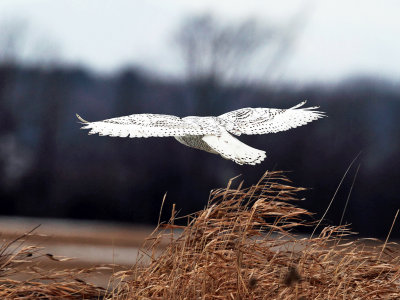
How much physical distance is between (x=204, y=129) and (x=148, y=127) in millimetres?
189

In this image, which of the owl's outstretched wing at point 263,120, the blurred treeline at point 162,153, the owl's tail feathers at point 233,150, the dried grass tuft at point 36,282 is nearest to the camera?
the owl's tail feathers at point 233,150

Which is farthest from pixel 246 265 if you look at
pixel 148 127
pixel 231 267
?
pixel 148 127

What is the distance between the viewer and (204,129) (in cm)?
215

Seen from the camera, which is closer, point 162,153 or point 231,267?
point 231,267

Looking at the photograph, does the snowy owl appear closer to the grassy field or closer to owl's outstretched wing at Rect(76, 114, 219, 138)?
owl's outstretched wing at Rect(76, 114, 219, 138)

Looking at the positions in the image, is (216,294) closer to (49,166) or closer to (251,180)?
(251,180)

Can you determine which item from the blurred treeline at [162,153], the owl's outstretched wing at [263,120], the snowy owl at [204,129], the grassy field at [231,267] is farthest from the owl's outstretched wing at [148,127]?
the blurred treeline at [162,153]

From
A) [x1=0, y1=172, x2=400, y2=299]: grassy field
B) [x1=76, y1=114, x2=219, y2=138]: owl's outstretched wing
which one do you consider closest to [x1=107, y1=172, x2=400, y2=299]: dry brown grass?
[x1=0, y1=172, x2=400, y2=299]: grassy field

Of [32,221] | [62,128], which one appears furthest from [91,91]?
[32,221]

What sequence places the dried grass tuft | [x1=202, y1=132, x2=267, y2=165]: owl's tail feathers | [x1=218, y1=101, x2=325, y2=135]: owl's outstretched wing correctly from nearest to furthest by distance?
1. [x1=202, y1=132, x2=267, y2=165]: owl's tail feathers
2. [x1=218, y1=101, x2=325, y2=135]: owl's outstretched wing
3. the dried grass tuft

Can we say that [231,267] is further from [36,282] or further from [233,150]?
[36,282]

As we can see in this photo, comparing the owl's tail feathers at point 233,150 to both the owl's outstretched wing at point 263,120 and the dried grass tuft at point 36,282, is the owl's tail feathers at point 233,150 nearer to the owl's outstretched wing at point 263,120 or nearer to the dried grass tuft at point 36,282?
the owl's outstretched wing at point 263,120

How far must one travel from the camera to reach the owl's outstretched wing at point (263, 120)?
233 centimetres

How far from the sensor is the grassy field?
2.35 metres
